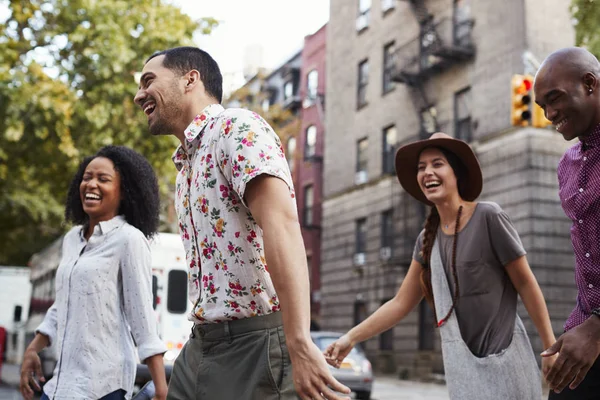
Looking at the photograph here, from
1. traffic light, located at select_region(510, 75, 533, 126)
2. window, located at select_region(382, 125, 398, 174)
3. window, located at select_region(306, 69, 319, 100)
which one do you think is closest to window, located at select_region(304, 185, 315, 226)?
window, located at select_region(306, 69, 319, 100)

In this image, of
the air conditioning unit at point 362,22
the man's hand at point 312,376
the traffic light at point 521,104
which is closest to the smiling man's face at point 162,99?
the man's hand at point 312,376

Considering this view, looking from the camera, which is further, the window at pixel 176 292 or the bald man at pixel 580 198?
the window at pixel 176 292

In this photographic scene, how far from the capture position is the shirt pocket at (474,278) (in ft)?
12.6

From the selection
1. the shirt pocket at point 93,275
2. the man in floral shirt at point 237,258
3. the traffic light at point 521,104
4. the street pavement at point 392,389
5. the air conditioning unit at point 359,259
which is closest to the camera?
the man in floral shirt at point 237,258

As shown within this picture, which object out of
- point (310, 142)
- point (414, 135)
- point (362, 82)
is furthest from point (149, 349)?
point (310, 142)

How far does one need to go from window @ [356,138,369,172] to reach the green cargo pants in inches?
1166

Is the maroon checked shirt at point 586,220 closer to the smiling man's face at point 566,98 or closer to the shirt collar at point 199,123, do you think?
the smiling man's face at point 566,98

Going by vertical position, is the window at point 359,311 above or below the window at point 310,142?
below

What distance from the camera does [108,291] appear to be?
3924 millimetres

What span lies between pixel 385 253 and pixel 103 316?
2674 centimetres

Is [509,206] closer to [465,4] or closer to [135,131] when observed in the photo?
[465,4]

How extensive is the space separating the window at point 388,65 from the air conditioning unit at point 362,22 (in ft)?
6.32

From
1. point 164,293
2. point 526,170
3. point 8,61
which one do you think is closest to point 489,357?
point 164,293

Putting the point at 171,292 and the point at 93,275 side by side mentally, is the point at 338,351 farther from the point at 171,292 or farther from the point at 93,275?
the point at 171,292
